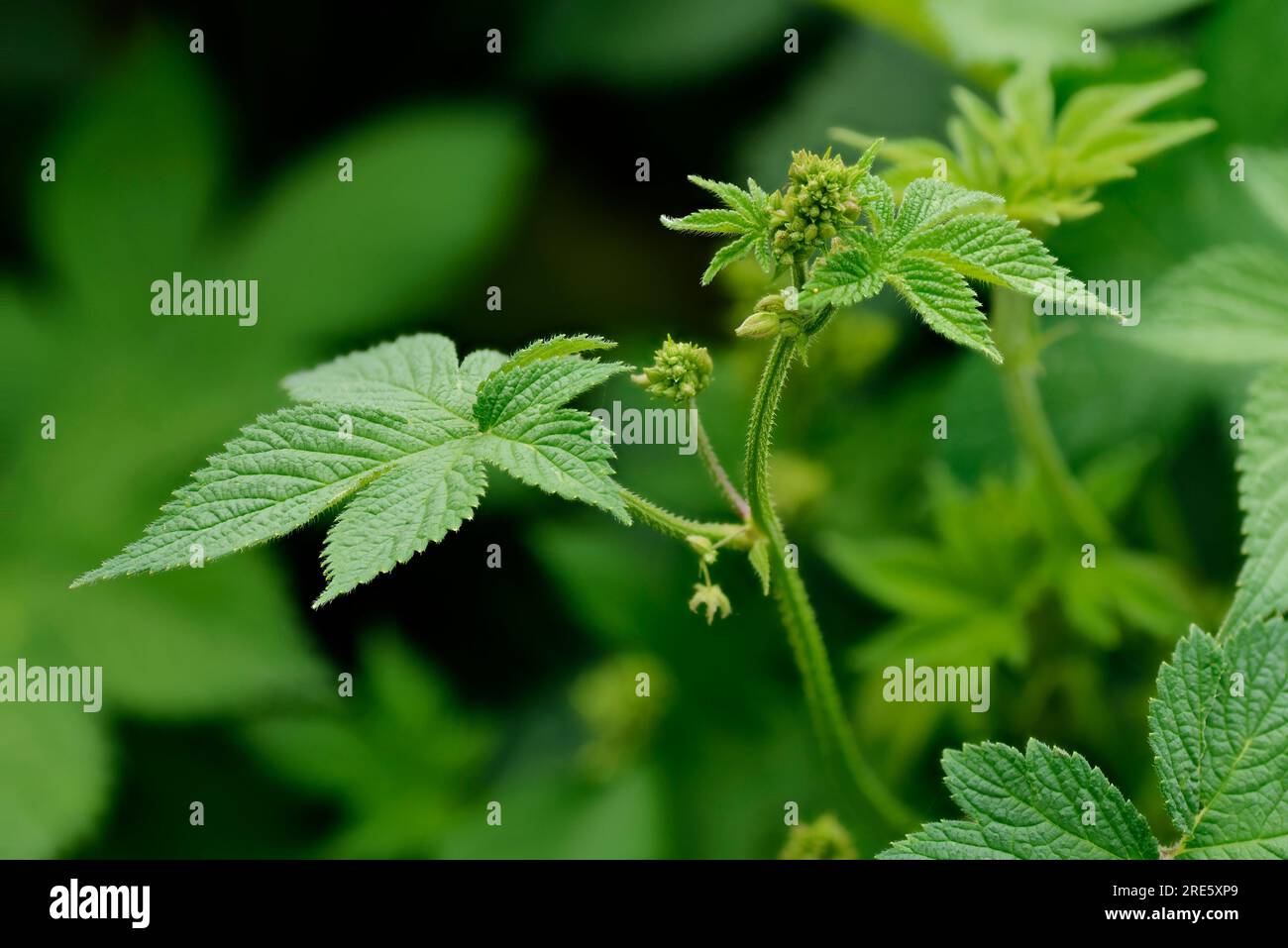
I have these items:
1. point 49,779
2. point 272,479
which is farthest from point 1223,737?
point 49,779

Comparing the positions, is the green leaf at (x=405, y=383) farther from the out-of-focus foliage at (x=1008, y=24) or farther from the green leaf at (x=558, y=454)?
the out-of-focus foliage at (x=1008, y=24)

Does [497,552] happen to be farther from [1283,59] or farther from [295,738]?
[1283,59]

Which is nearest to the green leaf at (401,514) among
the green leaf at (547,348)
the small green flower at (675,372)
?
the green leaf at (547,348)

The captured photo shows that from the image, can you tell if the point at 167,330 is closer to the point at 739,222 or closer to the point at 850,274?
the point at 739,222

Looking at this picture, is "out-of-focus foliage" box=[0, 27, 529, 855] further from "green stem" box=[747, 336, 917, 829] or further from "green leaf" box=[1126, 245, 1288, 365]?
"green leaf" box=[1126, 245, 1288, 365]

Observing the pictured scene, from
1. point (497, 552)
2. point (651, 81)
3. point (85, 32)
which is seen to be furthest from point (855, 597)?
point (85, 32)
